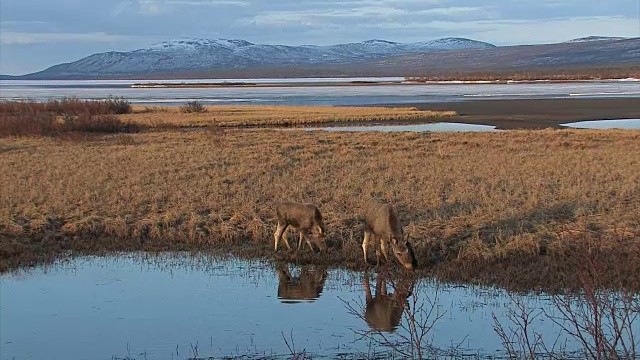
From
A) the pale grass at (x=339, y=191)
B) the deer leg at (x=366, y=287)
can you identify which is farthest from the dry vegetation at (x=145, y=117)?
the deer leg at (x=366, y=287)

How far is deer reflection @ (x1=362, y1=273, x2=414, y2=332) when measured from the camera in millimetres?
11727

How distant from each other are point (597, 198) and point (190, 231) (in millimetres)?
9034

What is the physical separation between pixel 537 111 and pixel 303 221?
160 ft

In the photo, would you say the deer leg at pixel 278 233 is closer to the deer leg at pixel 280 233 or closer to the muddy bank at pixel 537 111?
the deer leg at pixel 280 233

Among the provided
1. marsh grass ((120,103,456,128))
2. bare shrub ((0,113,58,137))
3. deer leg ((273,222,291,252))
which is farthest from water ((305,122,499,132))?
deer leg ((273,222,291,252))

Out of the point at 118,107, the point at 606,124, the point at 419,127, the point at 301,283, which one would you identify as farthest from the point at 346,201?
the point at 118,107

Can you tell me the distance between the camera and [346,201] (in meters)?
19.7

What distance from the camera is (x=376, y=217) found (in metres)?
14.8

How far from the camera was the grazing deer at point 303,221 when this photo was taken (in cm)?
1562

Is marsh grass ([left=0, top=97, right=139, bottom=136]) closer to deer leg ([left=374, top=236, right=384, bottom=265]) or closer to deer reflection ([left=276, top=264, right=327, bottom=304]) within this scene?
deer reflection ([left=276, top=264, right=327, bottom=304])

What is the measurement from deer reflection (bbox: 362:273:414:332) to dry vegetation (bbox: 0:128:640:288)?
58.3 inches

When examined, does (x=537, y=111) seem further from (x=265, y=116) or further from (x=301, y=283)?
(x=301, y=283)

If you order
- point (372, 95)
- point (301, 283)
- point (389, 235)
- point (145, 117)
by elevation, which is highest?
point (389, 235)

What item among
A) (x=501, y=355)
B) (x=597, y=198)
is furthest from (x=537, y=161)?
(x=501, y=355)
